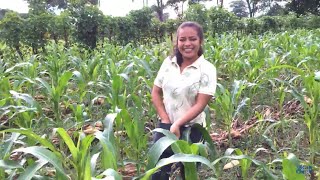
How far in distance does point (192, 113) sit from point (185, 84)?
7.3 inches

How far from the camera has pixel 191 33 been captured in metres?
2.29

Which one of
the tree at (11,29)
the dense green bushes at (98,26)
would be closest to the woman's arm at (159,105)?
the dense green bushes at (98,26)

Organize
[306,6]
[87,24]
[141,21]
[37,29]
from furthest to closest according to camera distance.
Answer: [306,6] < [141,21] < [87,24] < [37,29]

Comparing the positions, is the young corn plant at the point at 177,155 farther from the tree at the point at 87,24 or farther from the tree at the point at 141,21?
the tree at the point at 141,21

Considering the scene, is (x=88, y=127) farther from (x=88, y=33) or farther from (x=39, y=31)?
(x=88, y=33)

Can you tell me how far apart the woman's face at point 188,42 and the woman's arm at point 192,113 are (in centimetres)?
25

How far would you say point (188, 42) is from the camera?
2.28m

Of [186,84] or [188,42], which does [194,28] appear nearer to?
[188,42]

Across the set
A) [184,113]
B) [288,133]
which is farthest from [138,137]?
[288,133]

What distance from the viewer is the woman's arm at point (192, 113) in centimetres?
222

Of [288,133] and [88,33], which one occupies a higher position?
[88,33]

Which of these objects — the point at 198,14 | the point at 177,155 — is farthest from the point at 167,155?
the point at 198,14

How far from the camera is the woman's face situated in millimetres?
2285

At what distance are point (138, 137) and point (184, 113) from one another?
0.36 metres
